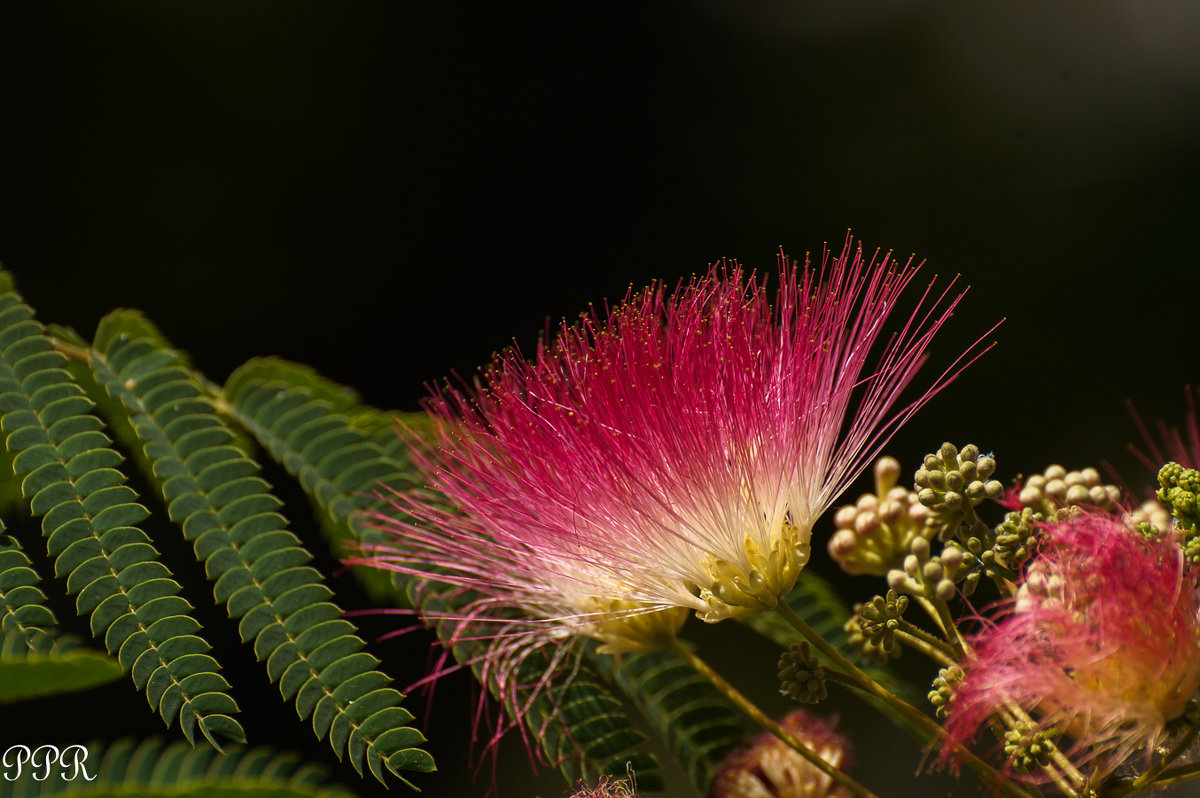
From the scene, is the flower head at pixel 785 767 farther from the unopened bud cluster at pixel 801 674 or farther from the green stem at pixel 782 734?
the unopened bud cluster at pixel 801 674

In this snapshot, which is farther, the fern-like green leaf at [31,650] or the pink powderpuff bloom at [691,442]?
the pink powderpuff bloom at [691,442]

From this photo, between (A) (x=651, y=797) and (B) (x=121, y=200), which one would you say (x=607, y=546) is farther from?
(B) (x=121, y=200)

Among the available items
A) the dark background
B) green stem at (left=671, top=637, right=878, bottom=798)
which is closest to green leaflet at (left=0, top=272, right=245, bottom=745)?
green stem at (left=671, top=637, right=878, bottom=798)

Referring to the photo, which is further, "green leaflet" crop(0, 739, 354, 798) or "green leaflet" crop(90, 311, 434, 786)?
"green leaflet" crop(90, 311, 434, 786)

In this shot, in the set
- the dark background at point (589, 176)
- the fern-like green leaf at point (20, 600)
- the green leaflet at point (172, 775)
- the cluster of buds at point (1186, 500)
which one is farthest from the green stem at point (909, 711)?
the dark background at point (589, 176)

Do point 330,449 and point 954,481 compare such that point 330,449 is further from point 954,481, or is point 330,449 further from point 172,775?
point 954,481

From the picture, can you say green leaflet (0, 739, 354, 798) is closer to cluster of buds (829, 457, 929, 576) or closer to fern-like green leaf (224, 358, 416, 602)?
fern-like green leaf (224, 358, 416, 602)
